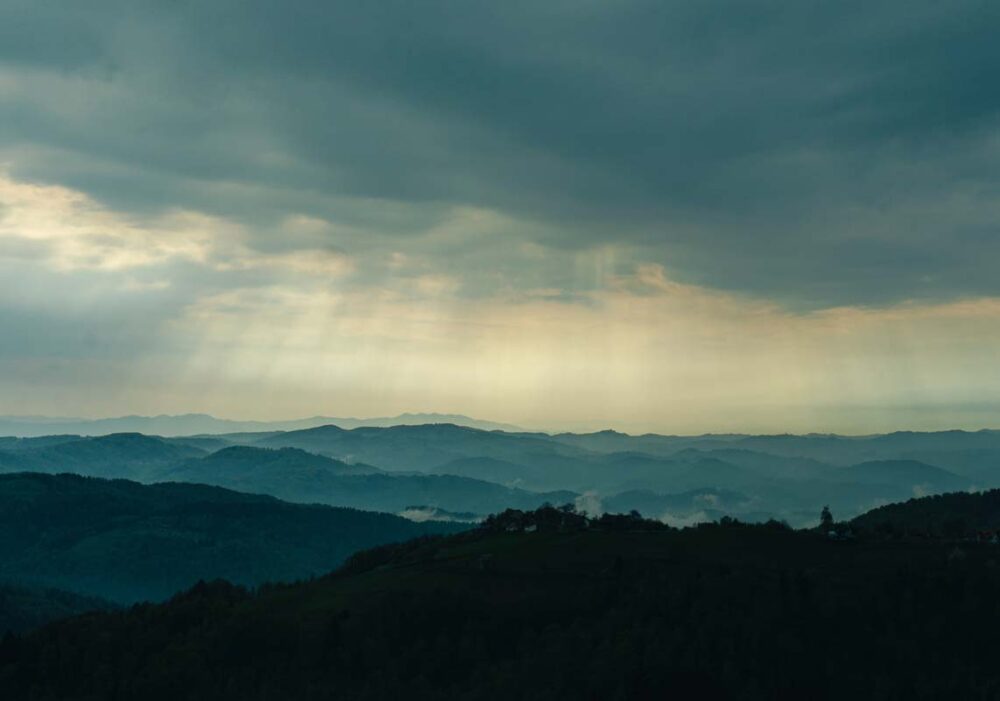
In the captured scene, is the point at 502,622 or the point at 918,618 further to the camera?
the point at 502,622

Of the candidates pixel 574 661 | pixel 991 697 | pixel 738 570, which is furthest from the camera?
pixel 738 570

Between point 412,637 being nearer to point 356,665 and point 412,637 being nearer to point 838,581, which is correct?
point 356,665

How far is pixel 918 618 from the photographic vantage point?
576 ft

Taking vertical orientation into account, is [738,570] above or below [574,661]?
above

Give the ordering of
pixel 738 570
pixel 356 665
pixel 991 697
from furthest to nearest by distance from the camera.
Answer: pixel 738 570 < pixel 356 665 < pixel 991 697

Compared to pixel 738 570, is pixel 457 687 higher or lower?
lower

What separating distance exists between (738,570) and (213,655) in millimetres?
111104

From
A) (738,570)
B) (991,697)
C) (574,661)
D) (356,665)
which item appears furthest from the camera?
(738,570)

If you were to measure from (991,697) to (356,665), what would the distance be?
111 m

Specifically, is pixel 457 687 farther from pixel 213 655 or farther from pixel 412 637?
pixel 213 655

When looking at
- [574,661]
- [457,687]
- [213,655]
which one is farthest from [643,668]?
[213,655]

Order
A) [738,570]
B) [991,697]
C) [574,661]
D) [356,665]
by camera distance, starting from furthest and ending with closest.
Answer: [738,570] → [356,665] → [574,661] → [991,697]

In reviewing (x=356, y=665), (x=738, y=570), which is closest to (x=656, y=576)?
(x=738, y=570)

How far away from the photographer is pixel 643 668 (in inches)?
6422
